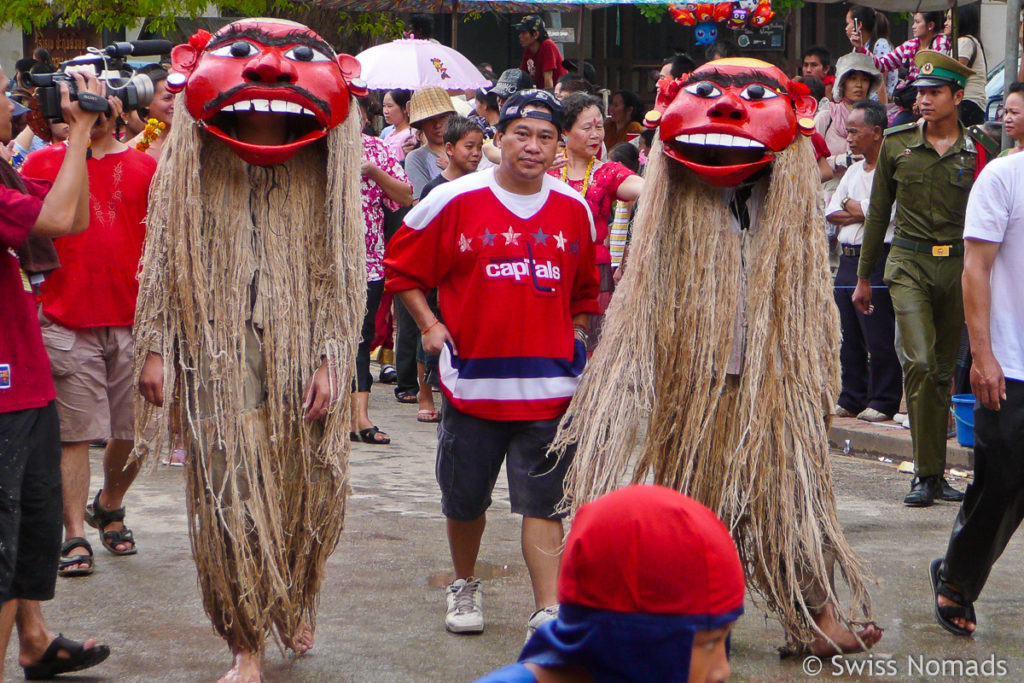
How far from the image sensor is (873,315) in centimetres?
805

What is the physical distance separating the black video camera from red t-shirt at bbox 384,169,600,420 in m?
0.98

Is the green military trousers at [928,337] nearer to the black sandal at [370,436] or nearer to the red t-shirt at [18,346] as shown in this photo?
the black sandal at [370,436]

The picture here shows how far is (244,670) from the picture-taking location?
3924 millimetres

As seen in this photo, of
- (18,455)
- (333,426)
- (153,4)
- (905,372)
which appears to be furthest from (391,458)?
(153,4)

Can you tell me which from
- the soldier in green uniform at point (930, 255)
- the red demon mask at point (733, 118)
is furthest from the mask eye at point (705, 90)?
the soldier in green uniform at point (930, 255)

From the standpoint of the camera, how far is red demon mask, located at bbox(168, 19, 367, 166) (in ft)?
12.8

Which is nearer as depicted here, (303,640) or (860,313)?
(303,640)

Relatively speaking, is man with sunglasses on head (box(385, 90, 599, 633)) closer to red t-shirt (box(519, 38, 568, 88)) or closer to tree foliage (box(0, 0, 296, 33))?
red t-shirt (box(519, 38, 568, 88))

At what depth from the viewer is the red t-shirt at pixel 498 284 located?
4359 mm

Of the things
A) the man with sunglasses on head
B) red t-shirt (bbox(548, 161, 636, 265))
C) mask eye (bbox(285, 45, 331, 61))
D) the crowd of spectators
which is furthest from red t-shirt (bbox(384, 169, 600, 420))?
red t-shirt (bbox(548, 161, 636, 265))

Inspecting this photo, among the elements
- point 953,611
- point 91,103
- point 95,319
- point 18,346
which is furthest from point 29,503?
point 953,611

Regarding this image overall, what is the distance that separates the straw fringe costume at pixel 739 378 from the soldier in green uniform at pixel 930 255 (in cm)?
240

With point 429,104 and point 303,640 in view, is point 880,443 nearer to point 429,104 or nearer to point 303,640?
point 429,104

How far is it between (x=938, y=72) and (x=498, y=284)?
10.3 feet
